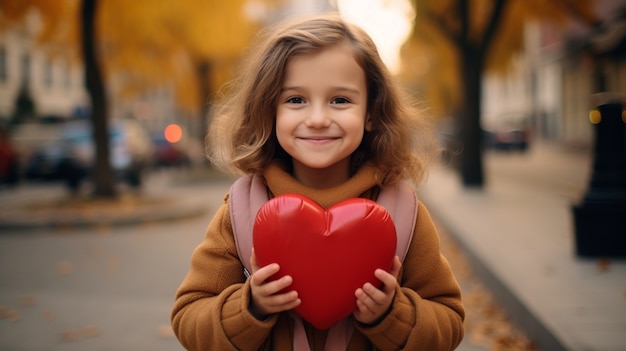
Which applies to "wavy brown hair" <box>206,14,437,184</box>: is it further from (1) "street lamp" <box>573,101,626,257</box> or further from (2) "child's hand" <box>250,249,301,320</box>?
(1) "street lamp" <box>573,101,626,257</box>

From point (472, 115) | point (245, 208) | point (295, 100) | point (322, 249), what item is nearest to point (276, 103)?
point (295, 100)

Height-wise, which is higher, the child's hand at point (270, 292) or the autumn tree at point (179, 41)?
the autumn tree at point (179, 41)

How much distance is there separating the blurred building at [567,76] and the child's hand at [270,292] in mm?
14054

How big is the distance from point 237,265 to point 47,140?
20.5 m

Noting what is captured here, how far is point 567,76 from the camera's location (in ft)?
111

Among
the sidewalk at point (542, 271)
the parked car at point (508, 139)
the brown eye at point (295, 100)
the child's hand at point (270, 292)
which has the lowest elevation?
the sidewalk at point (542, 271)

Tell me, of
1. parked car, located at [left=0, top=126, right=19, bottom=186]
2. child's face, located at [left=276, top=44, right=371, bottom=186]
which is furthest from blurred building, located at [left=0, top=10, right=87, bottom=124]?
child's face, located at [left=276, top=44, right=371, bottom=186]

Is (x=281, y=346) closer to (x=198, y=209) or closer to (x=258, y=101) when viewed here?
(x=258, y=101)

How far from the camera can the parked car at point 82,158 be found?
53.9 ft

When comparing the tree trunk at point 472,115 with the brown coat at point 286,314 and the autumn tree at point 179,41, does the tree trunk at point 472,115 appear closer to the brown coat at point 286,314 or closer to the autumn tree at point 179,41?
the autumn tree at point 179,41

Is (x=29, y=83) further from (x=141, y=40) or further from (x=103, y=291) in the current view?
(x=103, y=291)

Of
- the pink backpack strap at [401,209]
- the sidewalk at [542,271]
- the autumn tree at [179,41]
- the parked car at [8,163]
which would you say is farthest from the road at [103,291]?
the parked car at [8,163]

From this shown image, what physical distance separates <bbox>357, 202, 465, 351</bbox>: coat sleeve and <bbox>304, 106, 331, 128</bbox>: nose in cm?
43

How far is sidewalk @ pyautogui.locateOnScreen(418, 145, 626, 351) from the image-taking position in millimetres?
3744
